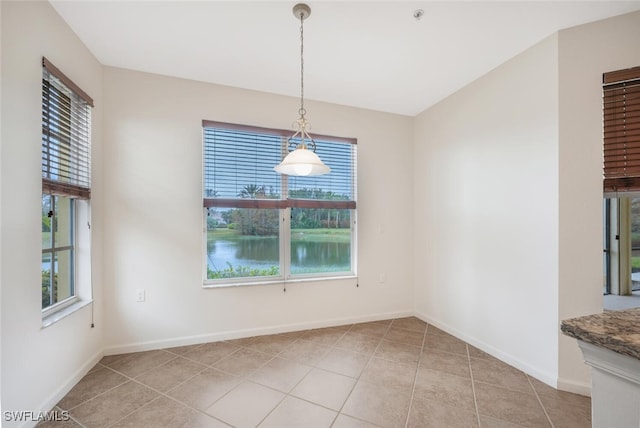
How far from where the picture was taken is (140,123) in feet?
→ 9.11

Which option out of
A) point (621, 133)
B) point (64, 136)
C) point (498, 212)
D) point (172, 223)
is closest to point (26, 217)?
point (64, 136)

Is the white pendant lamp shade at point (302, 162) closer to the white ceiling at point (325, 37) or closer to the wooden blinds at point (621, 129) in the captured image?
the white ceiling at point (325, 37)

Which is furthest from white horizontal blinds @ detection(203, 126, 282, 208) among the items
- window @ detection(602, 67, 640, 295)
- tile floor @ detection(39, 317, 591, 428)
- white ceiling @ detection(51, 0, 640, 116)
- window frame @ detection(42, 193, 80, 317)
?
window @ detection(602, 67, 640, 295)

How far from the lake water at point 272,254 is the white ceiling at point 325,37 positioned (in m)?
1.77

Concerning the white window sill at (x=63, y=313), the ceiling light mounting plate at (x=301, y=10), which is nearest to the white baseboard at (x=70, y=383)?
the white window sill at (x=63, y=313)

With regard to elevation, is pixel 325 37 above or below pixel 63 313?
above

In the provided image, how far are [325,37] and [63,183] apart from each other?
2.35 m

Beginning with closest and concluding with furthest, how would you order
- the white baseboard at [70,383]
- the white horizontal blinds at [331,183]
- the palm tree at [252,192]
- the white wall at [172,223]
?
the white baseboard at [70,383]
the white wall at [172,223]
the palm tree at [252,192]
the white horizontal blinds at [331,183]

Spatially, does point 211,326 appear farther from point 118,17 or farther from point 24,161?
point 118,17

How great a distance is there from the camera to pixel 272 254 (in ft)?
10.9

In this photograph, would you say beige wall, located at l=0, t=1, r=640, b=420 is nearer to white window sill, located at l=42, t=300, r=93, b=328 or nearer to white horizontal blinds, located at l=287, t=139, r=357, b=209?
white window sill, located at l=42, t=300, r=93, b=328

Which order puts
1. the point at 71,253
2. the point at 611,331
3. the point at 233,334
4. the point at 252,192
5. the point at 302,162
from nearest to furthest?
the point at 611,331
the point at 302,162
the point at 71,253
the point at 233,334
the point at 252,192

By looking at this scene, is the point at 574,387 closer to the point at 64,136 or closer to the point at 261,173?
the point at 261,173

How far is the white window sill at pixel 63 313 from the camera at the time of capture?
1.94m
